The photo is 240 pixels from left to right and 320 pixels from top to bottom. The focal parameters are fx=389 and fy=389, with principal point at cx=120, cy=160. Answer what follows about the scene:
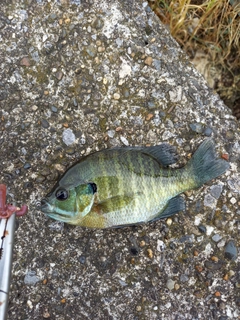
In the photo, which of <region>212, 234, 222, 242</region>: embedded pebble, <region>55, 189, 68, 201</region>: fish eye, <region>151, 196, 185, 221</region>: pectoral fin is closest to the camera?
<region>55, 189, 68, 201</region>: fish eye

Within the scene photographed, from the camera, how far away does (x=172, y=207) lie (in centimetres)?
282

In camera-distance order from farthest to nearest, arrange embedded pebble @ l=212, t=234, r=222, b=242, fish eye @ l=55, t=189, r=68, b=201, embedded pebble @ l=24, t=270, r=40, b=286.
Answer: embedded pebble @ l=212, t=234, r=222, b=242, embedded pebble @ l=24, t=270, r=40, b=286, fish eye @ l=55, t=189, r=68, b=201

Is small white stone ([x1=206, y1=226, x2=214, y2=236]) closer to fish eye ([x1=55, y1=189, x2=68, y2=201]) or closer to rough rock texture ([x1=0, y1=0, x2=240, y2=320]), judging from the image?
rough rock texture ([x1=0, y1=0, x2=240, y2=320])

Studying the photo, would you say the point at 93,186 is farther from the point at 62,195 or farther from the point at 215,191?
the point at 215,191

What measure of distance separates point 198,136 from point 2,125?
1.55 metres

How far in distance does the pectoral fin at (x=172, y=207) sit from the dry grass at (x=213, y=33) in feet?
4.82

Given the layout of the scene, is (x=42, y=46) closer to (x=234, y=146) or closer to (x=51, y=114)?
(x=51, y=114)

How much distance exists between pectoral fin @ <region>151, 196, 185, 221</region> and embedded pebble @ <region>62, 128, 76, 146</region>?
35.2 inches

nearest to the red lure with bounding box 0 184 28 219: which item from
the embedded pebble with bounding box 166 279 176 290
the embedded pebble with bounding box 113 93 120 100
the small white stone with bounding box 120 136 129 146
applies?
the small white stone with bounding box 120 136 129 146

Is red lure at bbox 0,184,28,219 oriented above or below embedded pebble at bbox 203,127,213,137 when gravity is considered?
below

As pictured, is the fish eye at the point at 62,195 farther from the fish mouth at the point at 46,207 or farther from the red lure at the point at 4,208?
the red lure at the point at 4,208

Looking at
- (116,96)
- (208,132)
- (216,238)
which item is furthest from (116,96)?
(216,238)

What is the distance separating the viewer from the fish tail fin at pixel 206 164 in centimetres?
286

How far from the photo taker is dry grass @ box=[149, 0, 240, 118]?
11.6 ft
